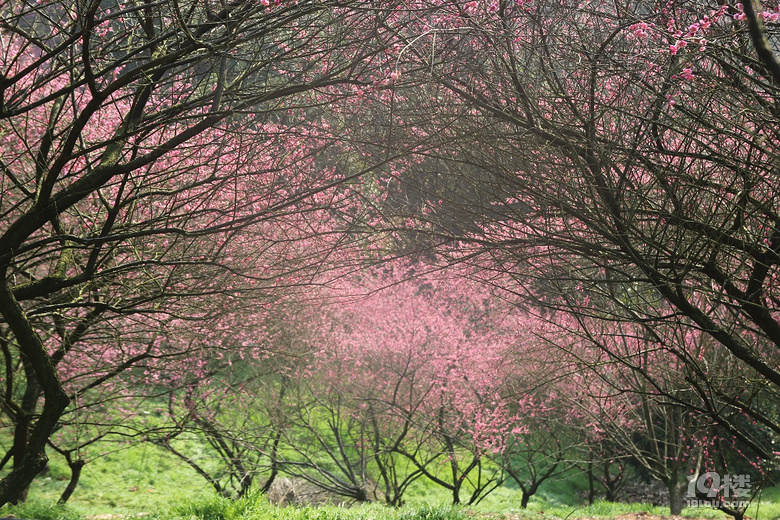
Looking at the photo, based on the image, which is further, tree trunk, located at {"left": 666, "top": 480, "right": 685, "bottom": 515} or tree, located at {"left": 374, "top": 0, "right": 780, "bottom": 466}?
tree trunk, located at {"left": 666, "top": 480, "right": 685, "bottom": 515}

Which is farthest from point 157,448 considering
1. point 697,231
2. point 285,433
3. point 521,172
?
point 697,231

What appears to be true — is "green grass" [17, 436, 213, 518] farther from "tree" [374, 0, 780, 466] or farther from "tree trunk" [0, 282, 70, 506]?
"tree" [374, 0, 780, 466]

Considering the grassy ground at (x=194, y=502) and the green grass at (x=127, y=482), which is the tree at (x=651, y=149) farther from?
the green grass at (x=127, y=482)

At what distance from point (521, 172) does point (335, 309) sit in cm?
826

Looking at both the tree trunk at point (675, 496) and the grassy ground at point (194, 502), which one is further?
the tree trunk at point (675, 496)

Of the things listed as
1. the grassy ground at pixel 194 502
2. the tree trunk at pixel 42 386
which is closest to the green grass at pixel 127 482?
the grassy ground at pixel 194 502

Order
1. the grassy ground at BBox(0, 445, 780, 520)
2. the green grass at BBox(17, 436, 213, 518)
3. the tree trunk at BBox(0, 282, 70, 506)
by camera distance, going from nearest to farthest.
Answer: the tree trunk at BBox(0, 282, 70, 506)
the grassy ground at BBox(0, 445, 780, 520)
the green grass at BBox(17, 436, 213, 518)

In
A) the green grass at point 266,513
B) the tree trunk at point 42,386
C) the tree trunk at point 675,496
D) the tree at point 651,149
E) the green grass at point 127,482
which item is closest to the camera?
the tree at point 651,149

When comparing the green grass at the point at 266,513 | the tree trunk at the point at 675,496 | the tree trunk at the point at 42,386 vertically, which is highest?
the tree trunk at the point at 42,386

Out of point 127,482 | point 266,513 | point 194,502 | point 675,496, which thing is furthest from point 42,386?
point 127,482

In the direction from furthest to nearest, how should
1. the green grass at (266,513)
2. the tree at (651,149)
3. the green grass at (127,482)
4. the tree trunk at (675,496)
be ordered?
1. the green grass at (127,482)
2. the tree trunk at (675,496)
3. the green grass at (266,513)
4. the tree at (651,149)

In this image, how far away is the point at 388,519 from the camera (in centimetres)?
727


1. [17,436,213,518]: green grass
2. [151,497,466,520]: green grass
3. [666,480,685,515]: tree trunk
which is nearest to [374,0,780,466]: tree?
[151,497,466,520]: green grass

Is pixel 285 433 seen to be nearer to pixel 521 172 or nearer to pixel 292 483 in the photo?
pixel 292 483
